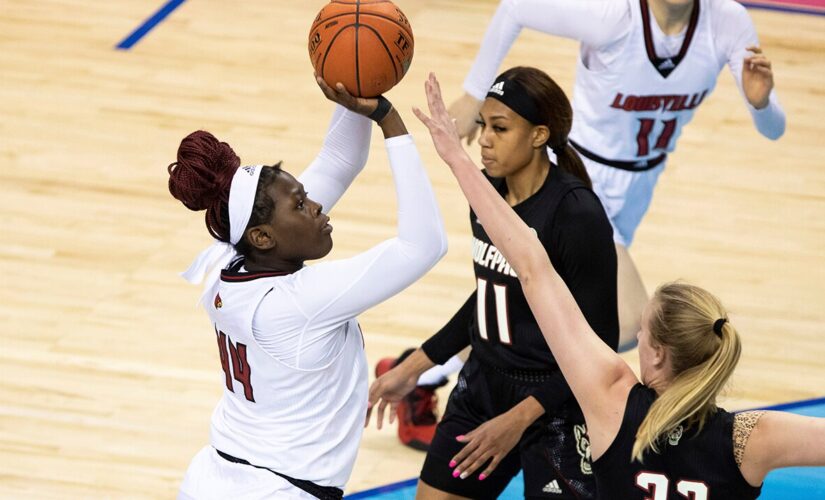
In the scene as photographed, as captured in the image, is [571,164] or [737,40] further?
[737,40]

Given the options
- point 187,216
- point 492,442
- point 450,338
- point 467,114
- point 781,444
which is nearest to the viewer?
point 781,444

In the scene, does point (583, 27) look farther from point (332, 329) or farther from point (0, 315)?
point (0, 315)

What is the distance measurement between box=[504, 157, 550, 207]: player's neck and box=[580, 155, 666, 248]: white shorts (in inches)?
50.4

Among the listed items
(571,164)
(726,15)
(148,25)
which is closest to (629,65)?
(726,15)

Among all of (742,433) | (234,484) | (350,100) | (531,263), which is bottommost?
(234,484)

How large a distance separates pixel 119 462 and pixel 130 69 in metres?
4.10

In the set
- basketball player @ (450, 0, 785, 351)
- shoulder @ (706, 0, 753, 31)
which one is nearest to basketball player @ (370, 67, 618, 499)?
basketball player @ (450, 0, 785, 351)

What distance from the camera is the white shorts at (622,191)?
527 centimetres

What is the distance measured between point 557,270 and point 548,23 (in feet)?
5.05

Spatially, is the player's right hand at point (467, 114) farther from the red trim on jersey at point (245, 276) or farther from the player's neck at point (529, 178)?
the red trim on jersey at point (245, 276)

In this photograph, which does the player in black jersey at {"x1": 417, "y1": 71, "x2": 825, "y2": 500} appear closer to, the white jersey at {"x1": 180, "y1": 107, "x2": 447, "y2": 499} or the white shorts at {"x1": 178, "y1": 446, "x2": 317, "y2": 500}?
the white jersey at {"x1": 180, "y1": 107, "x2": 447, "y2": 499}

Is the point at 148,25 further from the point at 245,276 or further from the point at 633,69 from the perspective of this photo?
the point at 245,276

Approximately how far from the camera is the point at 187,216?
7.04 meters

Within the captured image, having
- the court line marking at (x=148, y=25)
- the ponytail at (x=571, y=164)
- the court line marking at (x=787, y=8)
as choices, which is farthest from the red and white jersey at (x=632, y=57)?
the court line marking at (x=787, y=8)
